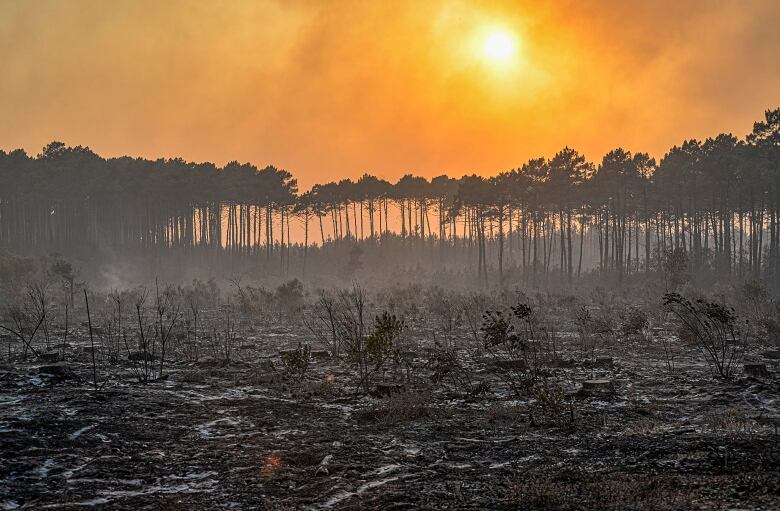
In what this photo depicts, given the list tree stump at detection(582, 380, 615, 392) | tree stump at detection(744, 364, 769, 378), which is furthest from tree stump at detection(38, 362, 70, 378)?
tree stump at detection(744, 364, 769, 378)

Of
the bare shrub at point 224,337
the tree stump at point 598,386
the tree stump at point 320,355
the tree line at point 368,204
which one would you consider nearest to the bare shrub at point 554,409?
the tree stump at point 598,386

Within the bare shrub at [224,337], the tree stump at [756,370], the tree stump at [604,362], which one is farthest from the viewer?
the bare shrub at [224,337]

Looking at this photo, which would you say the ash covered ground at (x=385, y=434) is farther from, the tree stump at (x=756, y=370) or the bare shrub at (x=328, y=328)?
the bare shrub at (x=328, y=328)

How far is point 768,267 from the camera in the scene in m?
47.3

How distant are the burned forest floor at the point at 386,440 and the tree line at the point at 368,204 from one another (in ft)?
148

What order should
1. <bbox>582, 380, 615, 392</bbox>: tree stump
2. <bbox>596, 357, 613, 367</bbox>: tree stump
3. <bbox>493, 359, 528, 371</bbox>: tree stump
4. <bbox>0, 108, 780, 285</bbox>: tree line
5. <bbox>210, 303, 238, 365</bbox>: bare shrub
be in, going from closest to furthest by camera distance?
<bbox>582, 380, 615, 392</bbox>: tree stump
<bbox>493, 359, 528, 371</bbox>: tree stump
<bbox>596, 357, 613, 367</bbox>: tree stump
<bbox>210, 303, 238, 365</bbox>: bare shrub
<bbox>0, 108, 780, 285</bbox>: tree line

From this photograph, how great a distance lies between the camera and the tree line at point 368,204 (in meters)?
56.6

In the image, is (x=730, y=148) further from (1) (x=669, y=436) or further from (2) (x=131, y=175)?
(2) (x=131, y=175)

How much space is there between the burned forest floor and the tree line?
45221mm

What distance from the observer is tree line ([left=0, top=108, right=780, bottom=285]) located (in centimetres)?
5659

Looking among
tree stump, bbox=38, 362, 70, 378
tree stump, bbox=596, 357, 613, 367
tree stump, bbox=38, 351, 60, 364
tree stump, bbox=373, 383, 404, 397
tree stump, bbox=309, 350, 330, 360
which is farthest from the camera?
tree stump, bbox=309, 350, 330, 360

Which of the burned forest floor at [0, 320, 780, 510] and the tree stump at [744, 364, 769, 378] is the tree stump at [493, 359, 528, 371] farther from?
the tree stump at [744, 364, 769, 378]

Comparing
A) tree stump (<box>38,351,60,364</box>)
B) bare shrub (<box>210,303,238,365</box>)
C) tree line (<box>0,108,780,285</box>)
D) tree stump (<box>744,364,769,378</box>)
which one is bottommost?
bare shrub (<box>210,303,238,365</box>)

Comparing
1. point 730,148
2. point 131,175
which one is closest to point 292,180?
point 131,175
